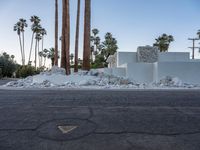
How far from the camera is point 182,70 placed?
21.4 m

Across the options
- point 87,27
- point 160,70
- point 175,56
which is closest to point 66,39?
point 87,27

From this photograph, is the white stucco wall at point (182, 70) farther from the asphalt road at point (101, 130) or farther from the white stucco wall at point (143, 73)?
the asphalt road at point (101, 130)

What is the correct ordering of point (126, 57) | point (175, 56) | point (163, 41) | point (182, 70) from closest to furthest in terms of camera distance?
point (182, 70) → point (175, 56) → point (126, 57) → point (163, 41)

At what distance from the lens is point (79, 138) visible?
4406 millimetres

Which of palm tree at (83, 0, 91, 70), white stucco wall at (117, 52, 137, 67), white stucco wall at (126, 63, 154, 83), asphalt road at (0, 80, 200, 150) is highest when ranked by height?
palm tree at (83, 0, 91, 70)

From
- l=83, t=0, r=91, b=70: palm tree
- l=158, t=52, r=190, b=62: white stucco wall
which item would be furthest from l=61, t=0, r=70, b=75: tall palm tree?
l=158, t=52, r=190, b=62: white stucco wall

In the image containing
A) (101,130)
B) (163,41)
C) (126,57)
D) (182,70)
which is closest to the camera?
(101,130)

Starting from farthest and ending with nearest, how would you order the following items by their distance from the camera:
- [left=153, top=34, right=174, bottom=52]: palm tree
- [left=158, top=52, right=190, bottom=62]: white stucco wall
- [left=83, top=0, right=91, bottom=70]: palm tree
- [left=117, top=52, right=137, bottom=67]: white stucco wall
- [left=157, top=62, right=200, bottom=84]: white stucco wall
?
1. [left=153, top=34, right=174, bottom=52]: palm tree
2. [left=117, top=52, right=137, bottom=67]: white stucco wall
3. [left=158, top=52, right=190, bottom=62]: white stucco wall
4. [left=83, top=0, right=91, bottom=70]: palm tree
5. [left=157, top=62, right=200, bottom=84]: white stucco wall

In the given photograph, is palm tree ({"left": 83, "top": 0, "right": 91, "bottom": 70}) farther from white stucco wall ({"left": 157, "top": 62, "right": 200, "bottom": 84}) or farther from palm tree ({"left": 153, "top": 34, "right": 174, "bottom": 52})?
palm tree ({"left": 153, "top": 34, "right": 174, "bottom": 52})

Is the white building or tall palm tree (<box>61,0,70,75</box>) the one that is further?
tall palm tree (<box>61,0,70,75</box>)

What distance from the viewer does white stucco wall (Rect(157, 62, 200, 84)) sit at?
70.0ft

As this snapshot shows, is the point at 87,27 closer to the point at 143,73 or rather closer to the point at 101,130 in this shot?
the point at 143,73

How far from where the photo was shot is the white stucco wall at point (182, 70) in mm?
21344

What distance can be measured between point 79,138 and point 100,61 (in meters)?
57.2
